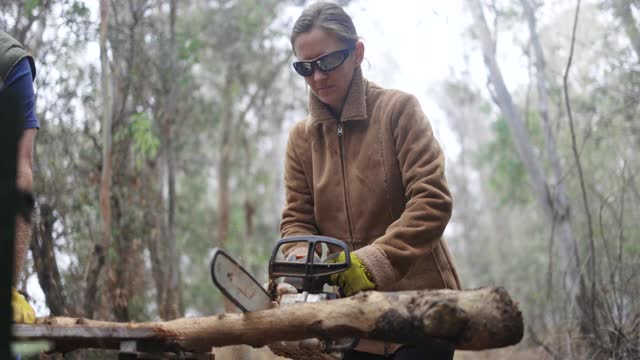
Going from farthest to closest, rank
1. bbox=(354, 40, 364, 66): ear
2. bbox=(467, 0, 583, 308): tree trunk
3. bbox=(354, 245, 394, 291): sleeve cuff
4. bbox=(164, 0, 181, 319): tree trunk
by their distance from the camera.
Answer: bbox=(164, 0, 181, 319): tree trunk < bbox=(467, 0, 583, 308): tree trunk < bbox=(354, 40, 364, 66): ear < bbox=(354, 245, 394, 291): sleeve cuff

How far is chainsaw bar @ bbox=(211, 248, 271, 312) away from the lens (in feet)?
7.04

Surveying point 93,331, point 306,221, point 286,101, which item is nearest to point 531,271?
point 286,101

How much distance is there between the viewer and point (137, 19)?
782cm

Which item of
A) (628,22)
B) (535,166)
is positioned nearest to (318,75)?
(535,166)

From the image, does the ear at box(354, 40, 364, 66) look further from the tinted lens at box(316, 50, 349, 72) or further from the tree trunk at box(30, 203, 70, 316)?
the tree trunk at box(30, 203, 70, 316)

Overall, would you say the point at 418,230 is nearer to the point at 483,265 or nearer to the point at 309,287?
the point at 309,287

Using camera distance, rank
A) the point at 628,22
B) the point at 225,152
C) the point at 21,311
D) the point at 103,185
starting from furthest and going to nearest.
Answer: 1. the point at 225,152
2. the point at 628,22
3. the point at 103,185
4. the point at 21,311

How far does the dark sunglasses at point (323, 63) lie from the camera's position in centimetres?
306

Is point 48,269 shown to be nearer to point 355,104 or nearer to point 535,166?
point 355,104

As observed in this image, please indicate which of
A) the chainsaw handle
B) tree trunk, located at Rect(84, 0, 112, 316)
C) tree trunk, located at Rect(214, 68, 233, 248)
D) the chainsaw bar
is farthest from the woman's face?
tree trunk, located at Rect(214, 68, 233, 248)

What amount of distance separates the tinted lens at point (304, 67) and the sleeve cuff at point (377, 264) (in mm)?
875

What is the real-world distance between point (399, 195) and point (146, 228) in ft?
18.6

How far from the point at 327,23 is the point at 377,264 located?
3.72 ft

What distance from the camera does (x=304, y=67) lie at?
308 centimetres
